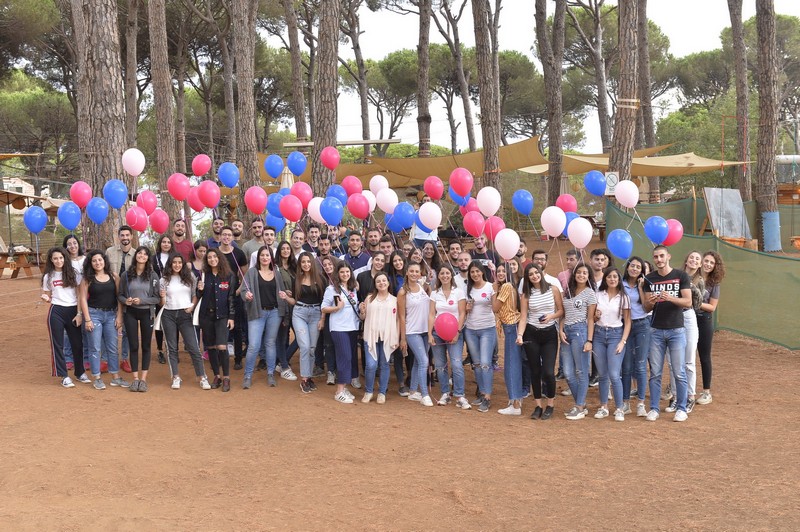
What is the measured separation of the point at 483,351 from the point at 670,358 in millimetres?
1606

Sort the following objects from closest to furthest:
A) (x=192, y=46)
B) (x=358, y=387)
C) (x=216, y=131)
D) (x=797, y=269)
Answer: (x=358, y=387)
(x=797, y=269)
(x=192, y=46)
(x=216, y=131)

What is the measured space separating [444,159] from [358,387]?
9.43 metres

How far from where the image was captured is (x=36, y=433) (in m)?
6.02

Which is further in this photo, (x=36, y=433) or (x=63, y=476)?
(x=36, y=433)

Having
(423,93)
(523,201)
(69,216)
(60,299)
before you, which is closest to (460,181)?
(523,201)

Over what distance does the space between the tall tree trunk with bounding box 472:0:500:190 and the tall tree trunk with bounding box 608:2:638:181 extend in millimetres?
2794

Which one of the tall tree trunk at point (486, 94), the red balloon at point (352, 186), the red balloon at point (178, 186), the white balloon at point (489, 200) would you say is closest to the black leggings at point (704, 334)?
the white balloon at point (489, 200)

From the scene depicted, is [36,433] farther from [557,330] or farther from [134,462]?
[557,330]

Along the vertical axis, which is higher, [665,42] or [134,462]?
[665,42]

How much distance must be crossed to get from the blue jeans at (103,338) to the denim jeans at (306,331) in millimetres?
1738

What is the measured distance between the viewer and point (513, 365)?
6.80 meters

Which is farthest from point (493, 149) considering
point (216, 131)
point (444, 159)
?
point (216, 131)

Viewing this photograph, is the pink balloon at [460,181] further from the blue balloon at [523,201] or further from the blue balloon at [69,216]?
the blue balloon at [69,216]

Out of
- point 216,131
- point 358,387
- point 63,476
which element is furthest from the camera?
point 216,131
